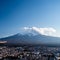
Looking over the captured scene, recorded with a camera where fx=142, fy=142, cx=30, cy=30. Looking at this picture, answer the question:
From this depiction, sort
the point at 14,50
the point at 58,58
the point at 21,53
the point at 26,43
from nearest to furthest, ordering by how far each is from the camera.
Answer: the point at 58,58 < the point at 21,53 < the point at 14,50 < the point at 26,43

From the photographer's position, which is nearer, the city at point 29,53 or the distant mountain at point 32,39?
the city at point 29,53

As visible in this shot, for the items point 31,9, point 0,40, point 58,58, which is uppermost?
point 31,9

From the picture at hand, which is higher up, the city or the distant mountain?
the distant mountain

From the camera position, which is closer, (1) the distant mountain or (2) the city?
(2) the city

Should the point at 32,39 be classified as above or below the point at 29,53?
above

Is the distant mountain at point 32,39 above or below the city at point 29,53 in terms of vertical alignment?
above

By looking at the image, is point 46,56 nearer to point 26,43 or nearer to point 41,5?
point 26,43

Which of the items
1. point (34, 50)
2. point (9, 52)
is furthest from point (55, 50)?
point (9, 52)

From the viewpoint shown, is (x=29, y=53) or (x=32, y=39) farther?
(x=32, y=39)
